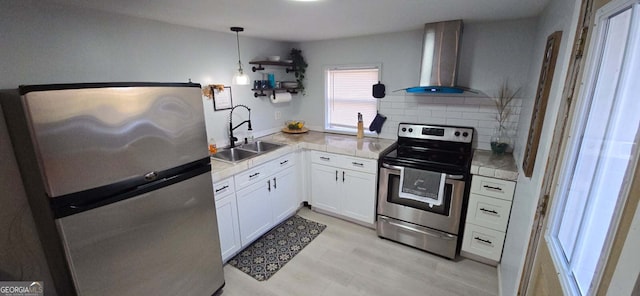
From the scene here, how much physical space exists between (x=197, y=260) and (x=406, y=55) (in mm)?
2729

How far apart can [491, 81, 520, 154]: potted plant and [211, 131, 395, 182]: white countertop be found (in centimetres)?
100

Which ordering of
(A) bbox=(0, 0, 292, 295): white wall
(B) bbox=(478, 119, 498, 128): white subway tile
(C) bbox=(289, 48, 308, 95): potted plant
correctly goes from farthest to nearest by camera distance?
(C) bbox=(289, 48, 308, 95): potted plant, (B) bbox=(478, 119, 498, 128): white subway tile, (A) bbox=(0, 0, 292, 295): white wall

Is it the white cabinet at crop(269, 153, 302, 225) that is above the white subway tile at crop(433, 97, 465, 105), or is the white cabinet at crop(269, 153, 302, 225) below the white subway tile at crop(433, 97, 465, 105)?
below

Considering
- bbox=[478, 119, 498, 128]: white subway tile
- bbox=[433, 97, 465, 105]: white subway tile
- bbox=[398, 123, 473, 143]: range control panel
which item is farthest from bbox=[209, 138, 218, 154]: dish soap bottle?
bbox=[478, 119, 498, 128]: white subway tile

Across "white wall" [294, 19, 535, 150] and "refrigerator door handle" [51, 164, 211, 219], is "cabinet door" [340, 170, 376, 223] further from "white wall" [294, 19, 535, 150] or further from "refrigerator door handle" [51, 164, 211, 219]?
"refrigerator door handle" [51, 164, 211, 219]

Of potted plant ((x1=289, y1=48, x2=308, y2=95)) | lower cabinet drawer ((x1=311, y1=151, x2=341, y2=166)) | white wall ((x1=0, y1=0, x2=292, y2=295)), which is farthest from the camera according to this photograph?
potted plant ((x1=289, y1=48, x2=308, y2=95))

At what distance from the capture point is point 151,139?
1.42m

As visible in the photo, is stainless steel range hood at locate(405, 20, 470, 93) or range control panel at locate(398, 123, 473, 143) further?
range control panel at locate(398, 123, 473, 143)

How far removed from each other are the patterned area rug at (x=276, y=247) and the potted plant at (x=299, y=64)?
1828mm

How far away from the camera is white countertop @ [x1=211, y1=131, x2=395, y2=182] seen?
2.21 metres

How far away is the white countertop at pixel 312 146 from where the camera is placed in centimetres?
221

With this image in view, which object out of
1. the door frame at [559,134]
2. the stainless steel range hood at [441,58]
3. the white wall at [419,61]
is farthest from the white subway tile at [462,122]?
the door frame at [559,134]

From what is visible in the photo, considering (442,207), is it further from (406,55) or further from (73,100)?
(73,100)

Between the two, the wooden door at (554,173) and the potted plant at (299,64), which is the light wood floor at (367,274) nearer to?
the wooden door at (554,173)
